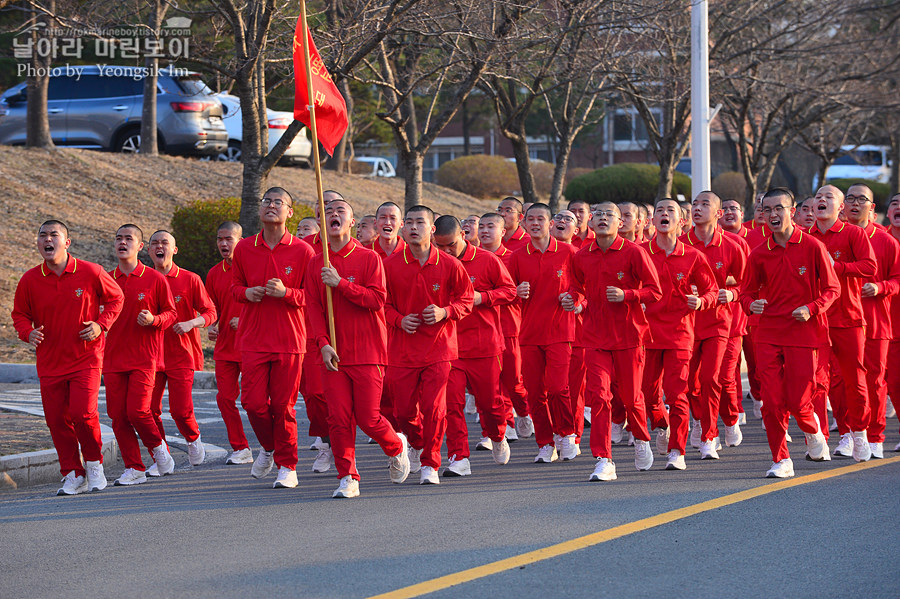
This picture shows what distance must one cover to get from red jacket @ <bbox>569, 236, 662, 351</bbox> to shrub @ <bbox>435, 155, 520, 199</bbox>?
81.8ft

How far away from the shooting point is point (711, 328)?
30.8 ft

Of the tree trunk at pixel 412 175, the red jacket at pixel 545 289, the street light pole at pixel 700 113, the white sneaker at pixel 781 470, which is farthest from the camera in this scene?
the tree trunk at pixel 412 175

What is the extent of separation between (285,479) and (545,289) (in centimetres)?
275

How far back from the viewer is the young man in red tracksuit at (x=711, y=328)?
923 cm

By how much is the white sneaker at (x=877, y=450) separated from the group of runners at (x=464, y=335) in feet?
0.11

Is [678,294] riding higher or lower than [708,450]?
higher

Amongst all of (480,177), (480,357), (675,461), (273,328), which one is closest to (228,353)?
(273,328)

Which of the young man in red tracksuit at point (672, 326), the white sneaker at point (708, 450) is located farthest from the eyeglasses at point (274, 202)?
the white sneaker at point (708, 450)

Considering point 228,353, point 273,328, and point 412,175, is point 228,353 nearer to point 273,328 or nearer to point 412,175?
point 273,328

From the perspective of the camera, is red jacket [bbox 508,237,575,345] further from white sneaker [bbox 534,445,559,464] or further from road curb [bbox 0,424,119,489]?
road curb [bbox 0,424,119,489]

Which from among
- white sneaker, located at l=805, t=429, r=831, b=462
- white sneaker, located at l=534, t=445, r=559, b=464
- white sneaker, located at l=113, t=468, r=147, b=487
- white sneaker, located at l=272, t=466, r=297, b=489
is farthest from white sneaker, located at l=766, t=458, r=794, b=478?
white sneaker, located at l=113, t=468, r=147, b=487

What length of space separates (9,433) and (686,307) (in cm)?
571

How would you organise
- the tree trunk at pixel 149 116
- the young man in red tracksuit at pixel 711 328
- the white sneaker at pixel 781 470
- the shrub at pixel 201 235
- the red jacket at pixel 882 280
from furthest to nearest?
1. the tree trunk at pixel 149 116
2. the shrub at pixel 201 235
3. the red jacket at pixel 882 280
4. the young man in red tracksuit at pixel 711 328
5. the white sneaker at pixel 781 470

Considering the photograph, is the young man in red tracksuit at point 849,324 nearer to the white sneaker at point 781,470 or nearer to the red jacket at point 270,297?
the white sneaker at point 781,470
